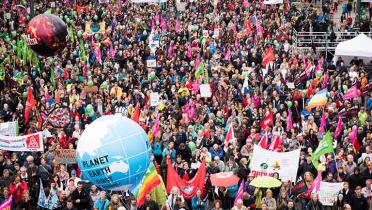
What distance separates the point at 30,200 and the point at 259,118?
6.46 m

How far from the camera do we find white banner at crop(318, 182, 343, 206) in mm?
16031

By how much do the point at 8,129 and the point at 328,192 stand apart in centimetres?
716

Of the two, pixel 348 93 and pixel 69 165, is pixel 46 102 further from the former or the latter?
pixel 348 93

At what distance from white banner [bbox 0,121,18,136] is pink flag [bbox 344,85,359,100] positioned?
873cm

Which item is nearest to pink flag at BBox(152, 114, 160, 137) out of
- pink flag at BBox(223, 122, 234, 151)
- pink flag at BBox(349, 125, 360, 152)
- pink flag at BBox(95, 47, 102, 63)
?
pink flag at BBox(223, 122, 234, 151)

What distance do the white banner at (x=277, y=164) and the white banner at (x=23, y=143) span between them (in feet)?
14.5

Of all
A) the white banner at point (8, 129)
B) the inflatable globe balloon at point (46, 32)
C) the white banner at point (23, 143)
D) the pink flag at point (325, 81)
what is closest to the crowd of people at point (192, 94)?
the pink flag at point (325, 81)

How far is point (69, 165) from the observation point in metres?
17.8

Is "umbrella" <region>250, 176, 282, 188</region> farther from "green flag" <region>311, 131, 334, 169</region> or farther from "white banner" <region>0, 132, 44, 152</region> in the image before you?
"white banner" <region>0, 132, 44, 152</region>

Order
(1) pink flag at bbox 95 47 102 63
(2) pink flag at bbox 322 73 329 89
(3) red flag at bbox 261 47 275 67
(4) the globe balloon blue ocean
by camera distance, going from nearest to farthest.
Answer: (4) the globe balloon blue ocean
(2) pink flag at bbox 322 73 329 89
(3) red flag at bbox 261 47 275 67
(1) pink flag at bbox 95 47 102 63

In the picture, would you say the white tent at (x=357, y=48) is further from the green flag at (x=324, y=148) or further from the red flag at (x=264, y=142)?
the green flag at (x=324, y=148)

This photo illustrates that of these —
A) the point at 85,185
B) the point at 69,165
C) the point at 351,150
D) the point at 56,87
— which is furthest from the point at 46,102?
the point at 351,150

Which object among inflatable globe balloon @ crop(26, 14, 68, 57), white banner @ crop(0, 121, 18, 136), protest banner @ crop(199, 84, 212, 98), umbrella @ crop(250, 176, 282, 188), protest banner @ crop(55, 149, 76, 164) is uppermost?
inflatable globe balloon @ crop(26, 14, 68, 57)

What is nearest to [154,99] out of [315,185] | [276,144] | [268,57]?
[276,144]
